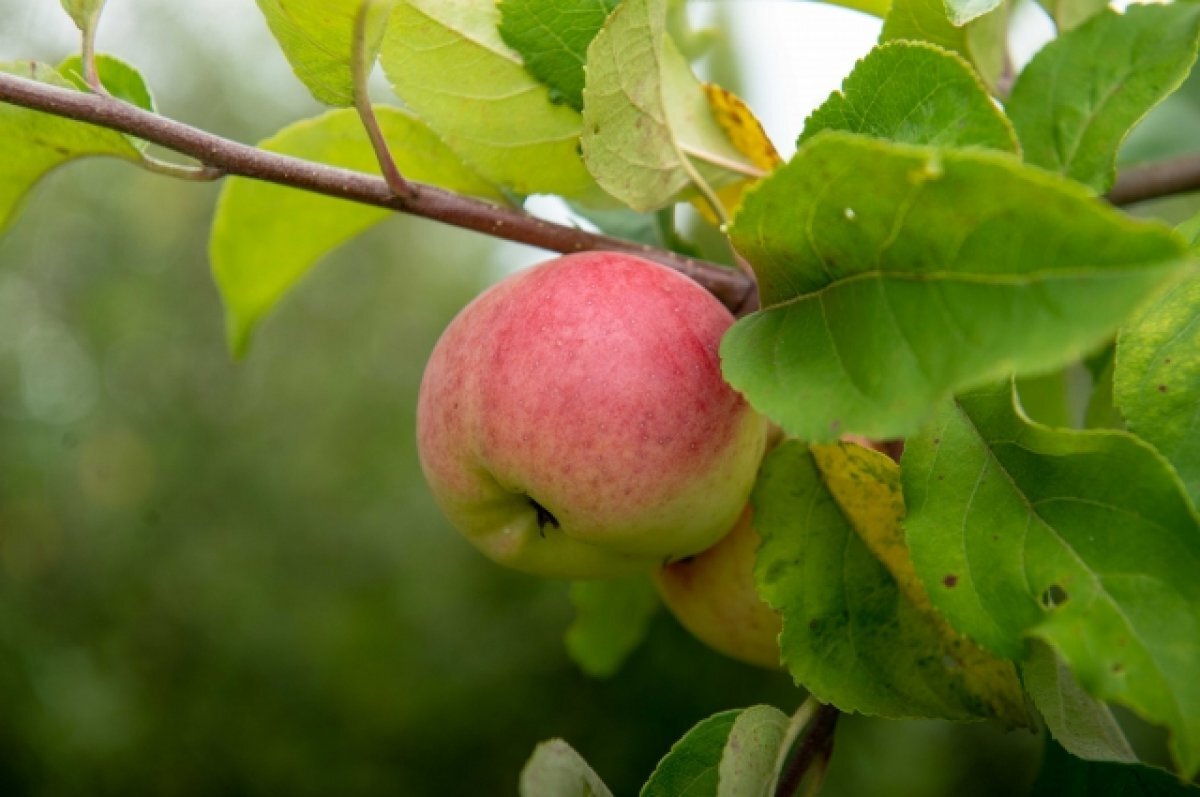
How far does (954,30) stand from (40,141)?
2.00 feet

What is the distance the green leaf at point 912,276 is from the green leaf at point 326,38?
0.22 meters

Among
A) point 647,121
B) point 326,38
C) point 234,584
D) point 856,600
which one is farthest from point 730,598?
point 234,584

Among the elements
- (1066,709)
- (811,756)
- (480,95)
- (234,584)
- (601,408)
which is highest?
(480,95)

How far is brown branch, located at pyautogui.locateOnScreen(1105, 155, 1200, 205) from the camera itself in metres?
0.88

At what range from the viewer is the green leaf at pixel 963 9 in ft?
1.62

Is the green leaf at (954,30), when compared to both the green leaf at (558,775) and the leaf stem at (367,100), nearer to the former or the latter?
the leaf stem at (367,100)

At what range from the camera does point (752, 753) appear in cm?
57

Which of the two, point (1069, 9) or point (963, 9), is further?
point (1069, 9)

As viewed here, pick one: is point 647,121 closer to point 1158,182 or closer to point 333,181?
point 333,181

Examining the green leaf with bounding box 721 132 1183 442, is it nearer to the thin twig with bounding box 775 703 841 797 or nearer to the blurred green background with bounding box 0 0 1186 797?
the thin twig with bounding box 775 703 841 797

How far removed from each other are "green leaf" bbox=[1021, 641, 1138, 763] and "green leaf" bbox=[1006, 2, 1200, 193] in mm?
274

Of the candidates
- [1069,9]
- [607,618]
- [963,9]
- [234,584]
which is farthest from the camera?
[234,584]

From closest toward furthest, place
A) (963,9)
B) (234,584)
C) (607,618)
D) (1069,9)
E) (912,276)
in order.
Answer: (912,276)
(963,9)
(1069,9)
(607,618)
(234,584)

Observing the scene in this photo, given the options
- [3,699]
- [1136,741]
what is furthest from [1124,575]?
[3,699]
